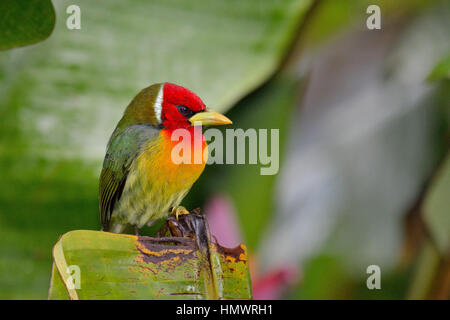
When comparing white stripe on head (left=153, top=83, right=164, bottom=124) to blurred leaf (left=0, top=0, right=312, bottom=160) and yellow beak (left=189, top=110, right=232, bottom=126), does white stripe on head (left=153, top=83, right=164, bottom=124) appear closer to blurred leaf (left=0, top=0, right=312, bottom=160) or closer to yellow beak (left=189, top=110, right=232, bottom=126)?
yellow beak (left=189, top=110, right=232, bottom=126)

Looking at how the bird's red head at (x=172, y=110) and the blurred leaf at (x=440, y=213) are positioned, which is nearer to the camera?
the bird's red head at (x=172, y=110)

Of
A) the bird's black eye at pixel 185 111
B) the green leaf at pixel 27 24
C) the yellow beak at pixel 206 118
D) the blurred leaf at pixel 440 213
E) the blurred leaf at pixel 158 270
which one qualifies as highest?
the green leaf at pixel 27 24

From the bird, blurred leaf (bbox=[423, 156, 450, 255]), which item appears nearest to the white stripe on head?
the bird

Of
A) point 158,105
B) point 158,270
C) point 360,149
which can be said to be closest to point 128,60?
point 158,105

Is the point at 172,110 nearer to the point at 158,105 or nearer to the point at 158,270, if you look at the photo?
the point at 158,105

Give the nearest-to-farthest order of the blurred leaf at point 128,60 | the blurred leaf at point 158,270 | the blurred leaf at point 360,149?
the blurred leaf at point 158,270 → the blurred leaf at point 128,60 → the blurred leaf at point 360,149

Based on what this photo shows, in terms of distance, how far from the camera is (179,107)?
1.61 ft

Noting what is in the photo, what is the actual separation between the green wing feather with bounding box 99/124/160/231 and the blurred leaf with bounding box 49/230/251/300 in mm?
90

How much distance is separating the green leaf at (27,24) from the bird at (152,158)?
0.10 metres

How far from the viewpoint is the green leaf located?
1.56ft

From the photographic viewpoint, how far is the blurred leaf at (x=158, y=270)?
0.43 meters

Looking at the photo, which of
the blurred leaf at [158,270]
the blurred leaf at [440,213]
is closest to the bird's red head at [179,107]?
the blurred leaf at [158,270]

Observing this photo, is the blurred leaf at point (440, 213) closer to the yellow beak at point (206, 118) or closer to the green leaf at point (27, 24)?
the yellow beak at point (206, 118)

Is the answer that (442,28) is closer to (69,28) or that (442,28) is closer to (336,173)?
(336,173)
